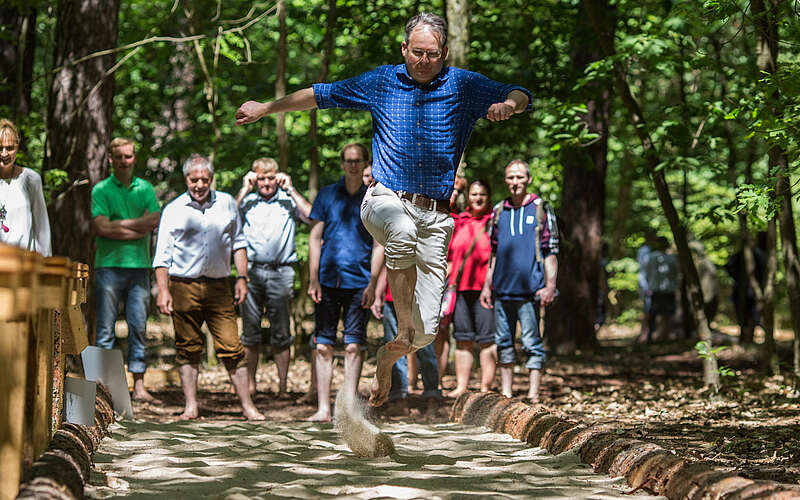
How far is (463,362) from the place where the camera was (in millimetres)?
8680

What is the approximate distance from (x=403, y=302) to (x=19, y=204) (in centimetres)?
260

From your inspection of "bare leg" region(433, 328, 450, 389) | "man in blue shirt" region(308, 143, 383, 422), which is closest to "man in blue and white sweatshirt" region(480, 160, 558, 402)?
"bare leg" region(433, 328, 450, 389)

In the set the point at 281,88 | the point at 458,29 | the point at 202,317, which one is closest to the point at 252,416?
the point at 202,317

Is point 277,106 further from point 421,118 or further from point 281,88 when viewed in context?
point 281,88

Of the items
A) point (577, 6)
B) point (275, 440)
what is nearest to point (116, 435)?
point (275, 440)

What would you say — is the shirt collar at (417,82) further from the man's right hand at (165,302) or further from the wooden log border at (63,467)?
the man's right hand at (165,302)

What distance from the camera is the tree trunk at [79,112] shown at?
29.6 feet

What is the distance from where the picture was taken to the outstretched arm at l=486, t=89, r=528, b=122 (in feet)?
17.0

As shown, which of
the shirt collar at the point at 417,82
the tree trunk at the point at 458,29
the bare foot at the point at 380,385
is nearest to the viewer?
the shirt collar at the point at 417,82

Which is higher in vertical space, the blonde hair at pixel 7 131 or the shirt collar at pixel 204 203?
the blonde hair at pixel 7 131

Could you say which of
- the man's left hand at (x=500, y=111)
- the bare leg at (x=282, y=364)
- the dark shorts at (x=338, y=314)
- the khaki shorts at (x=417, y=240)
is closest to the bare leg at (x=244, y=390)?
the dark shorts at (x=338, y=314)

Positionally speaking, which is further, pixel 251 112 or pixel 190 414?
pixel 190 414

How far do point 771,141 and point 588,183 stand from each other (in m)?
8.94

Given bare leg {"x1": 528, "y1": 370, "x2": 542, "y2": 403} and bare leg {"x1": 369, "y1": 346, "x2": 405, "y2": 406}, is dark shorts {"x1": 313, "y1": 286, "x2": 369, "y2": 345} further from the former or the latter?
bare leg {"x1": 369, "y1": 346, "x2": 405, "y2": 406}
